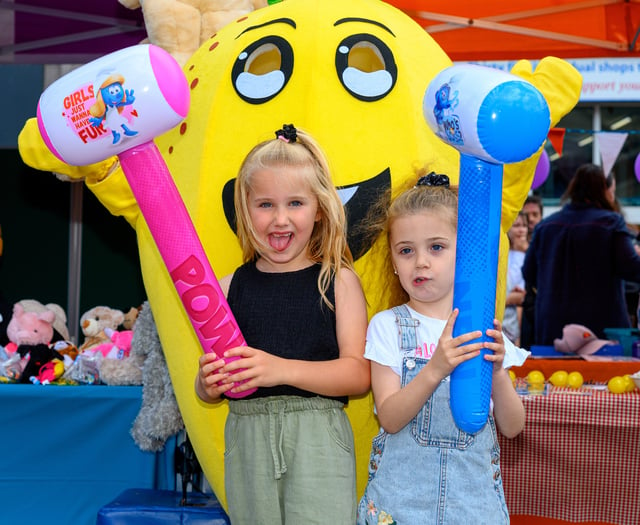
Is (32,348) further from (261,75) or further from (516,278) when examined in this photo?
(516,278)

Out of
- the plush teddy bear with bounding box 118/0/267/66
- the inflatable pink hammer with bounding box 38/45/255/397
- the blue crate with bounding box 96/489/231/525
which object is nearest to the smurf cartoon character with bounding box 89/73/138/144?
the inflatable pink hammer with bounding box 38/45/255/397

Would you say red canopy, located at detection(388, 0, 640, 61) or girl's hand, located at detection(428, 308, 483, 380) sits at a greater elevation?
red canopy, located at detection(388, 0, 640, 61)

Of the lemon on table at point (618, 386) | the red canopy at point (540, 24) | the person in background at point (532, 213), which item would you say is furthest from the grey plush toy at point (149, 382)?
the person in background at point (532, 213)

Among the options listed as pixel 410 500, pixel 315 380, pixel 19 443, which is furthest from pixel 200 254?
pixel 19 443

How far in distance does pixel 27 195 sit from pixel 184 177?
7.98 ft

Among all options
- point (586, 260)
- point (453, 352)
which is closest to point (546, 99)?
point (453, 352)

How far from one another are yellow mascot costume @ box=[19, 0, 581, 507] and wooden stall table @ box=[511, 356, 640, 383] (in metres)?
1.23

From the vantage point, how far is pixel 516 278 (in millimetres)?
5328

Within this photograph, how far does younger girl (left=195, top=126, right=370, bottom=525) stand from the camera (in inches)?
72.7

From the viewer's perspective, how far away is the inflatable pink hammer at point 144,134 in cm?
169

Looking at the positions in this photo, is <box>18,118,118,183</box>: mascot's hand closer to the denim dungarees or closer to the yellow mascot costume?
the yellow mascot costume

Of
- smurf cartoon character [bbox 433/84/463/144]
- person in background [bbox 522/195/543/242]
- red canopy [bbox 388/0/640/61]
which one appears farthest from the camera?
person in background [bbox 522/195/543/242]

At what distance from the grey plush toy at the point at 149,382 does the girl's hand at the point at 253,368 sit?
3.28ft

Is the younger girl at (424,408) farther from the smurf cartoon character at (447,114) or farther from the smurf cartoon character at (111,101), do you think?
the smurf cartoon character at (111,101)
